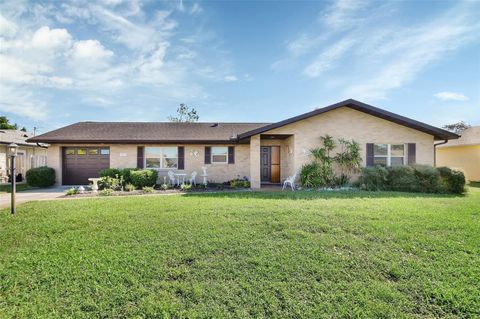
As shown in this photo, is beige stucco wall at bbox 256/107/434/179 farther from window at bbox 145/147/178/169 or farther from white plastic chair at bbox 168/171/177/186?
window at bbox 145/147/178/169

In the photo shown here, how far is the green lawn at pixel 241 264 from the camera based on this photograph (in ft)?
11.0

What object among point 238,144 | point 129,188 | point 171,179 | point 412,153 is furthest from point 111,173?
point 412,153

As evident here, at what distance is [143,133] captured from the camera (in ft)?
51.2

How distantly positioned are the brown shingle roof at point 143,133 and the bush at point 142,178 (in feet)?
7.24

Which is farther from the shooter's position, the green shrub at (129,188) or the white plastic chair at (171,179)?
the white plastic chair at (171,179)

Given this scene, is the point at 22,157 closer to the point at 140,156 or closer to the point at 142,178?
the point at 140,156

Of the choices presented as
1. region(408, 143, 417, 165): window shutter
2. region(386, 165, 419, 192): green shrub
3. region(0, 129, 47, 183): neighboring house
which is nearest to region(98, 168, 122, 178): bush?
region(0, 129, 47, 183): neighboring house

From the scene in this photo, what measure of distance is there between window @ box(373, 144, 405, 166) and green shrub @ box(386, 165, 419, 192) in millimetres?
1473

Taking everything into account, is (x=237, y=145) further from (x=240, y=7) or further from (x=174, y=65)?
(x=240, y=7)

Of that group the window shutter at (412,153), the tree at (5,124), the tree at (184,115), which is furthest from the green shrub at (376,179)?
the tree at (5,124)

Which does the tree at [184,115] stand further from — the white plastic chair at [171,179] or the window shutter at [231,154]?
the white plastic chair at [171,179]

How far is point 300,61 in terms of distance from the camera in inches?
523

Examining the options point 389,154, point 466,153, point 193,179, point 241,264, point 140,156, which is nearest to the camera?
point 241,264

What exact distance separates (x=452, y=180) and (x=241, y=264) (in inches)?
444
